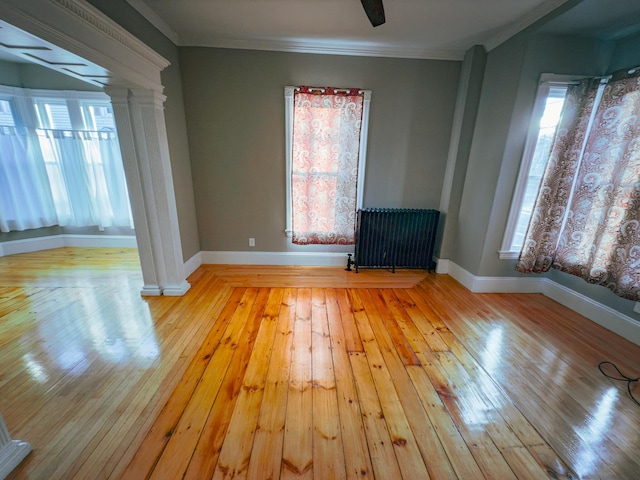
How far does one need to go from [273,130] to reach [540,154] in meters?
2.83

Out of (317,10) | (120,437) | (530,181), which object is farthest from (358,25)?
(120,437)

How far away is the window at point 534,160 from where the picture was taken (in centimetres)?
233

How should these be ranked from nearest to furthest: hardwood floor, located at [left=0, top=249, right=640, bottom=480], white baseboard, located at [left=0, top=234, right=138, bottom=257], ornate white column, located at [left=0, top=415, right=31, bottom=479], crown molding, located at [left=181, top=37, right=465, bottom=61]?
1. ornate white column, located at [left=0, top=415, right=31, bottom=479]
2. hardwood floor, located at [left=0, top=249, right=640, bottom=480]
3. crown molding, located at [left=181, top=37, right=465, bottom=61]
4. white baseboard, located at [left=0, top=234, right=138, bottom=257]

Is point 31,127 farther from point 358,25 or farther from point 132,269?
point 358,25

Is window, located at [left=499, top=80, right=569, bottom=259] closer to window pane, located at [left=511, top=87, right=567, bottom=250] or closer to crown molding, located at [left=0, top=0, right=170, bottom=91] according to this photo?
window pane, located at [left=511, top=87, right=567, bottom=250]

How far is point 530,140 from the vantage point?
7.95 ft

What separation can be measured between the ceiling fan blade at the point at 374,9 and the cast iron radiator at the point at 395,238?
6.25 feet

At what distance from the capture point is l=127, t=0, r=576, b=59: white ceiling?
6.82 ft

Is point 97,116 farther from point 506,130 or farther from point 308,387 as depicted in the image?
point 506,130

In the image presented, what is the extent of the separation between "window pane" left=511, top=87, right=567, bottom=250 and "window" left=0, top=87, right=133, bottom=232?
17.2 ft

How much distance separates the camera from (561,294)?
2639 mm

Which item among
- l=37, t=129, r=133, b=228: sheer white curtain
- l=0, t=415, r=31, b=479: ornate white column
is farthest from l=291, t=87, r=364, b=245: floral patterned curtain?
l=37, t=129, r=133, b=228: sheer white curtain

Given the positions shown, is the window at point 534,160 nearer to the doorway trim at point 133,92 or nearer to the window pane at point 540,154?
the window pane at point 540,154

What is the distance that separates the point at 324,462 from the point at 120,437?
104cm
